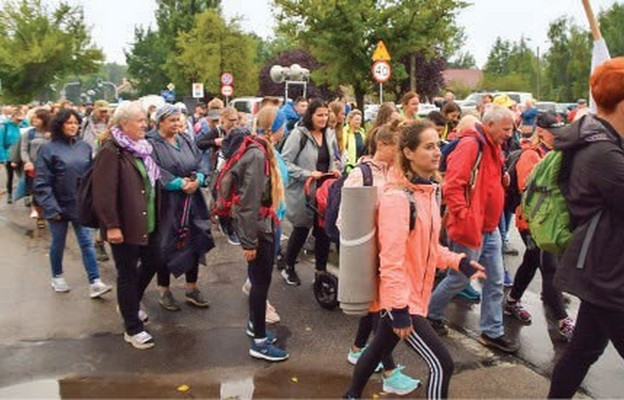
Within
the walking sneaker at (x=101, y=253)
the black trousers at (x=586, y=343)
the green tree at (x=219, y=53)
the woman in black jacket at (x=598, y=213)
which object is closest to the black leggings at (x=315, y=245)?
the walking sneaker at (x=101, y=253)

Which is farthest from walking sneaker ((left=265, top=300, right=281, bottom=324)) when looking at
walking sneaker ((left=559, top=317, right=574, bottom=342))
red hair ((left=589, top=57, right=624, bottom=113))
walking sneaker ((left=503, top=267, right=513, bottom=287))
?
red hair ((left=589, top=57, right=624, bottom=113))

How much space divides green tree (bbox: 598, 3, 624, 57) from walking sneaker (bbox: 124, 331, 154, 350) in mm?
55549

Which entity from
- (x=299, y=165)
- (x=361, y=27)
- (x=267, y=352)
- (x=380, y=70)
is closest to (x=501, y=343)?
(x=267, y=352)

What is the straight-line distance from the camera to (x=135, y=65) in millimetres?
58500

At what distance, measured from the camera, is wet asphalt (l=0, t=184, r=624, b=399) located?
13.8ft

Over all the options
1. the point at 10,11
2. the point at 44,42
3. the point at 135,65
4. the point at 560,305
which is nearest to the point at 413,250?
the point at 560,305

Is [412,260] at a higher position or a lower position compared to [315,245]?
higher

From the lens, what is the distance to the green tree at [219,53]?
37.4 m

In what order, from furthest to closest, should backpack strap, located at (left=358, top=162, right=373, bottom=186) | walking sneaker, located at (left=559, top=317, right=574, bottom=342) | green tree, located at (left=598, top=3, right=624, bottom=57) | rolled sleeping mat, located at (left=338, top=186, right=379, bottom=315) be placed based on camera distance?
green tree, located at (left=598, top=3, right=624, bottom=57)
walking sneaker, located at (left=559, top=317, right=574, bottom=342)
backpack strap, located at (left=358, top=162, right=373, bottom=186)
rolled sleeping mat, located at (left=338, top=186, right=379, bottom=315)

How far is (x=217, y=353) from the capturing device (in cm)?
482

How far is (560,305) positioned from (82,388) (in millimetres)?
3718

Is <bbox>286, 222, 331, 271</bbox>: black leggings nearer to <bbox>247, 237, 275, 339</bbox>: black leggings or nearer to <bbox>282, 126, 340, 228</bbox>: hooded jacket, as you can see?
<bbox>282, 126, 340, 228</bbox>: hooded jacket

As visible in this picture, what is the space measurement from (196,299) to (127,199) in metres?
1.47

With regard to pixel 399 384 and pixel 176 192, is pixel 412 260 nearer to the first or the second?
pixel 399 384
